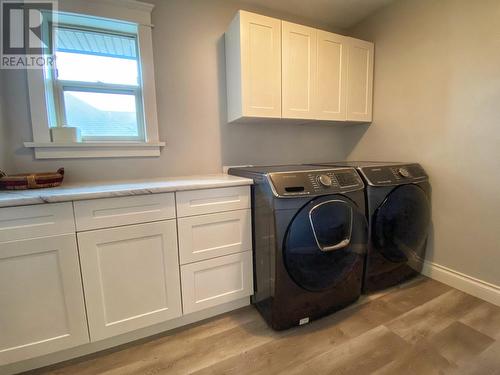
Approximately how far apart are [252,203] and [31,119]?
147 centimetres

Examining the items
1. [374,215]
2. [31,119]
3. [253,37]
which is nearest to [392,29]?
[253,37]

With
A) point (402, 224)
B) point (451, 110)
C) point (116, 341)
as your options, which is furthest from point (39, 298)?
point (451, 110)

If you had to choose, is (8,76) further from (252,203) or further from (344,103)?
(344,103)

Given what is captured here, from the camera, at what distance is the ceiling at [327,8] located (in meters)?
2.01

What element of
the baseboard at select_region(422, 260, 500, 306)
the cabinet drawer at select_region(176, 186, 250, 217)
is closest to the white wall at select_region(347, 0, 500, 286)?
the baseboard at select_region(422, 260, 500, 306)

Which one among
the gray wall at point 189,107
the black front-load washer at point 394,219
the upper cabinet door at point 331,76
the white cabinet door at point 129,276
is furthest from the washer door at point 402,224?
the white cabinet door at point 129,276

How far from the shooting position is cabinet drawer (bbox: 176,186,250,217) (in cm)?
136

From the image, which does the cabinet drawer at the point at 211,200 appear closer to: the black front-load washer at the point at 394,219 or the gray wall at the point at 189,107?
the gray wall at the point at 189,107

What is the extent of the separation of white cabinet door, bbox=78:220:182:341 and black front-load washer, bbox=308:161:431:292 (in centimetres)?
129

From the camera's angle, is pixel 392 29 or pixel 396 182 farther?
pixel 392 29

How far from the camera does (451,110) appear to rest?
1722mm

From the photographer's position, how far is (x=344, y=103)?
211 centimetres

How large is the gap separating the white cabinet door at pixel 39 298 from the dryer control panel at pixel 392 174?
175 centimetres

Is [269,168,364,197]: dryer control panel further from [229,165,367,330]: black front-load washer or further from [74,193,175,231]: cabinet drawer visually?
[74,193,175,231]: cabinet drawer
